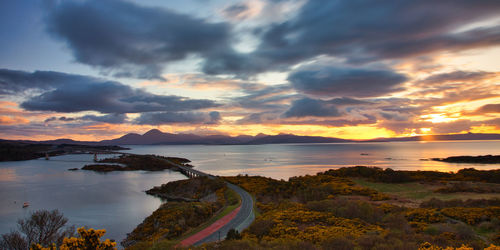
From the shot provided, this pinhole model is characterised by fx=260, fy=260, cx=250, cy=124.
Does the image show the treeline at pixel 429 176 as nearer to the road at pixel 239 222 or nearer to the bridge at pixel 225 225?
the road at pixel 239 222

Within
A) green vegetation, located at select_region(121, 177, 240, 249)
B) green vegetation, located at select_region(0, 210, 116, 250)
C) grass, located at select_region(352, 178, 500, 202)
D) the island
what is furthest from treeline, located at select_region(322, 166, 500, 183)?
green vegetation, located at select_region(0, 210, 116, 250)

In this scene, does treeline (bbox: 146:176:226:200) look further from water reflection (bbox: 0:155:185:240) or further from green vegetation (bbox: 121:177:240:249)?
green vegetation (bbox: 121:177:240:249)

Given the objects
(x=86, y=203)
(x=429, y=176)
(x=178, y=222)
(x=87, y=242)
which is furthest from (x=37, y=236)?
(x=429, y=176)

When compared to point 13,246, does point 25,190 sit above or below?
below

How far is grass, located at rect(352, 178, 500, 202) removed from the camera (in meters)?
29.4

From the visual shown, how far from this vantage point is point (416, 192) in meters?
34.9

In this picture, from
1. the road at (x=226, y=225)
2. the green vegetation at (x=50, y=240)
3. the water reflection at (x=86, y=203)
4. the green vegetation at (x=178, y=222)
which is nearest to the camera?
the green vegetation at (x=50, y=240)

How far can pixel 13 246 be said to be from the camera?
1859cm

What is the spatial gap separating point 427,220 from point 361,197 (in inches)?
506

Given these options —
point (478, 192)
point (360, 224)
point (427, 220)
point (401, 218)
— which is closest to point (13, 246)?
point (360, 224)

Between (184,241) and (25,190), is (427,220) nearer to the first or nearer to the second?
(184,241)

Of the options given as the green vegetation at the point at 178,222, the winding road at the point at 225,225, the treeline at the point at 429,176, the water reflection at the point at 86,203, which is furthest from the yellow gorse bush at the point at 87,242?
the treeline at the point at 429,176

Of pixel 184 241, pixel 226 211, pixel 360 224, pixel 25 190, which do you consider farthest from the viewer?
pixel 25 190

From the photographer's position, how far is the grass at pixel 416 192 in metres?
29.4
